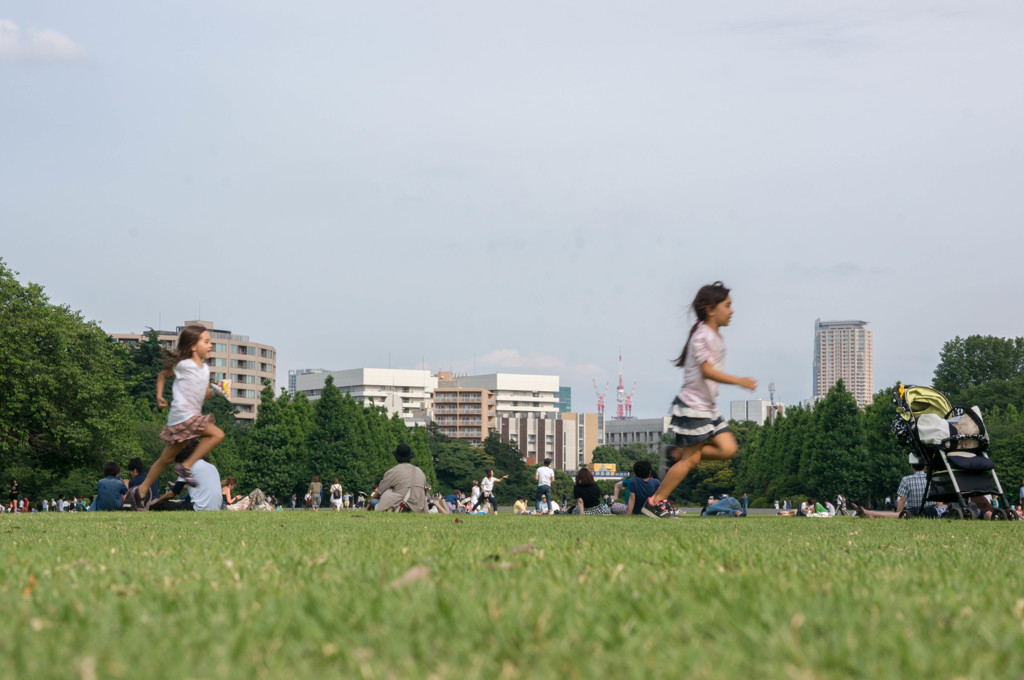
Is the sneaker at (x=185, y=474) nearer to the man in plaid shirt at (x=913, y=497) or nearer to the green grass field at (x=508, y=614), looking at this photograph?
the green grass field at (x=508, y=614)

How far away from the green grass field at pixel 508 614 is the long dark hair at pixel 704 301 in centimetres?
519

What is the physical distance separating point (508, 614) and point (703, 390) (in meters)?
7.80

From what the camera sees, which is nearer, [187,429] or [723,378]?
[723,378]

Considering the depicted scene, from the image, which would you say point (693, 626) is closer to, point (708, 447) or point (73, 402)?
point (708, 447)

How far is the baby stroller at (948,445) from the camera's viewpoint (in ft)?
46.7

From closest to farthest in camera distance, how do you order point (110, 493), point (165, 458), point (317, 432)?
1. point (165, 458)
2. point (110, 493)
3. point (317, 432)

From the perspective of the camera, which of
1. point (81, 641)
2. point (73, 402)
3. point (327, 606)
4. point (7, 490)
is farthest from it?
point (7, 490)

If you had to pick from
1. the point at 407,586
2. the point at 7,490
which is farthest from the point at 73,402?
the point at 407,586

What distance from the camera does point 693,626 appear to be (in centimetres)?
286

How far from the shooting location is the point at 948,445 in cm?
1424

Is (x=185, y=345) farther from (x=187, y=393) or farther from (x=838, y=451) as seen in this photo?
(x=838, y=451)

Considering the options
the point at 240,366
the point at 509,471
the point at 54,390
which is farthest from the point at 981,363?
the point at 240,366

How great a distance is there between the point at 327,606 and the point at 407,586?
51 cm

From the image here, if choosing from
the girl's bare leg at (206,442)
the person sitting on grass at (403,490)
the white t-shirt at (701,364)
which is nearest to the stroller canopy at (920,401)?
the white t-shirt at (701,364)
